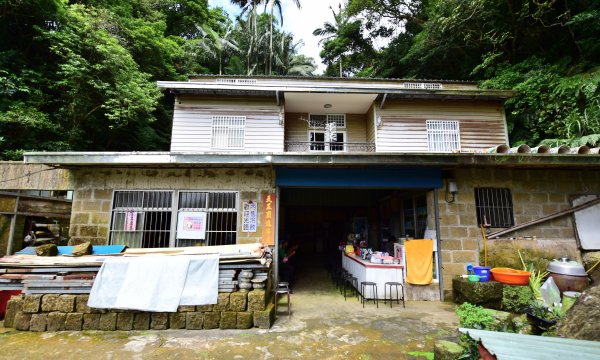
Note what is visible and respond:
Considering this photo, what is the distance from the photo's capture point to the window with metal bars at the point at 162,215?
21.8 ft

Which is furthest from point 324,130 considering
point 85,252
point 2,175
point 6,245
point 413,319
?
point 6,245

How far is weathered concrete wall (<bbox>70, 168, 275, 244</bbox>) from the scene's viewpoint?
662cm

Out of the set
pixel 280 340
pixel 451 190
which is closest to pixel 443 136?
pixel 451 190

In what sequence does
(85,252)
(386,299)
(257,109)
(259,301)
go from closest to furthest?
1. (259,301)
2. (85,252)
3. (386,299)
4. (257,109)

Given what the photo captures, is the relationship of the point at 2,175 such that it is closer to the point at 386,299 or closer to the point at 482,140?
the point at 386,299

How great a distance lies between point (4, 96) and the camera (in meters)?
11.3

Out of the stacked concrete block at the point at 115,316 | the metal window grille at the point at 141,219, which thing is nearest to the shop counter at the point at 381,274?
the stacked concrete block at the point at 115,316

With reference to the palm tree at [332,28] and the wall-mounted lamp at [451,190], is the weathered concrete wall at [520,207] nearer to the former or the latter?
the wall-mounted lamp at [451,190]

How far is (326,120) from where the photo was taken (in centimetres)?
1169

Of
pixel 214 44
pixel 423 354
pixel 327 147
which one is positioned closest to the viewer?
pixel 423 354

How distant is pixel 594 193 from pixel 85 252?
40.9 feet

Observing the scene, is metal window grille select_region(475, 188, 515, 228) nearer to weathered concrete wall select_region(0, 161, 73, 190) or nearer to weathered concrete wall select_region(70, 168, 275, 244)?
weathered concrete wall select_region(70, 168, 275, 244)

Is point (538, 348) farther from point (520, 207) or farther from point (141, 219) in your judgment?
point (141, 219)

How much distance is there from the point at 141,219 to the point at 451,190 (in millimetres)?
7915
